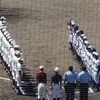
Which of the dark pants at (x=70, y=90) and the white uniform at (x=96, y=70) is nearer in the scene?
the dark pants at (x=70, y=90)

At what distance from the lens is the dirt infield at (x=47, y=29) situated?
1556cm

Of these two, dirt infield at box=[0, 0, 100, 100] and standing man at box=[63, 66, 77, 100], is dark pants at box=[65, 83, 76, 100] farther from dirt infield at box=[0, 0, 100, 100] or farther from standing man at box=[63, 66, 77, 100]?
dirt infield at box=[0, 0, 100, 100]

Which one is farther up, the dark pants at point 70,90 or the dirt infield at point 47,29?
the dirt infield at point 47,29

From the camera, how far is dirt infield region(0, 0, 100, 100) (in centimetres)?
1556

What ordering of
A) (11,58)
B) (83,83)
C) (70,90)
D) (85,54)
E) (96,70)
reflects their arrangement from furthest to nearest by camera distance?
1. (85,54)
2. (11,58)
3. (96,70)
4. (83,83)
5. (70,90)

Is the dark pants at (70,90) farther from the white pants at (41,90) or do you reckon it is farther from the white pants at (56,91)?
the white pants at (41,90)

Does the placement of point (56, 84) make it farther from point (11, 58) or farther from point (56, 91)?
point (11, 58)

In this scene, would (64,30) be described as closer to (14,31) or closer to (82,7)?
(14,31)

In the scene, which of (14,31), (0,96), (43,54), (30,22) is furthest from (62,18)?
(0,96)

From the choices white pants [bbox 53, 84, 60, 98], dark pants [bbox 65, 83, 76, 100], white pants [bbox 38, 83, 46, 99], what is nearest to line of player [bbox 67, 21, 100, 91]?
dark pants [bbox 65, 83, 76, 100]

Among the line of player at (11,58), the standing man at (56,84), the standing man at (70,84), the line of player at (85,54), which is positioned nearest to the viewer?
the standing man at (56,84)

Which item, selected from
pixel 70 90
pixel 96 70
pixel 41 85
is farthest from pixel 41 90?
pixel 96 70

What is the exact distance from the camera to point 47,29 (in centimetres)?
2003

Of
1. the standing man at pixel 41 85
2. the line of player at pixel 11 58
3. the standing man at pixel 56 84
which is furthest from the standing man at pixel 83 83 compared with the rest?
the line of player at pixel 11 58
